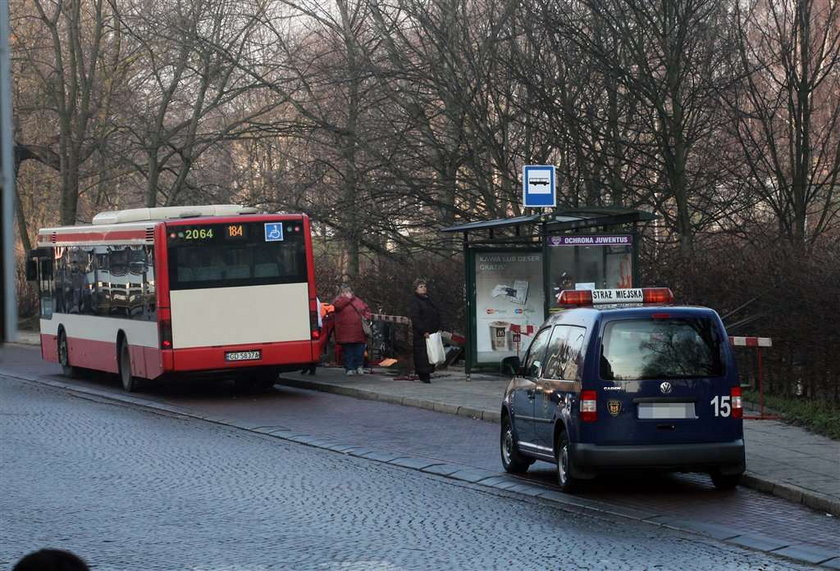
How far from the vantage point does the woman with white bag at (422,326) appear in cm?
2388

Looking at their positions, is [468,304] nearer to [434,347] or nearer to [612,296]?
[434,347]

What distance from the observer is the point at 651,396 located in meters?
12.3

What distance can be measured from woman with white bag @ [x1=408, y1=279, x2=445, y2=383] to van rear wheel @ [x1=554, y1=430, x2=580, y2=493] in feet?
36.3

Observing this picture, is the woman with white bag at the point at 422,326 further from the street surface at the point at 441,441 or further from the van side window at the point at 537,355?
the van side window at the point at 537,355

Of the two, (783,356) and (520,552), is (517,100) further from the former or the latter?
(520,552)

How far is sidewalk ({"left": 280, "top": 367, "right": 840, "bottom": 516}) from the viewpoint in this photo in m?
12.2

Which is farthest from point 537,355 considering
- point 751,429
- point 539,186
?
point 539,186

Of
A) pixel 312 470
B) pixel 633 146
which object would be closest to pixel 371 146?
pixel 633 146

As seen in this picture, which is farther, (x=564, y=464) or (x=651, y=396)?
(x=564, y=464)

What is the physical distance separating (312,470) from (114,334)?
12077mm

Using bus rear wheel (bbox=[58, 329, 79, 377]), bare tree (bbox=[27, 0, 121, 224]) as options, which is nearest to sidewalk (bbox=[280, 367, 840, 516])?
bus rear wheel (bbox=[58, 329, 79, 377])

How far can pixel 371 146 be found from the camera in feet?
100

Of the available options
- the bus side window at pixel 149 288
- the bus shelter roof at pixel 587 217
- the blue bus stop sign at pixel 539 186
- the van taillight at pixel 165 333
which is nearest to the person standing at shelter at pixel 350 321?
the bus side window at pixel 149 288

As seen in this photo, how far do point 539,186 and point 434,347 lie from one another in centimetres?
532
